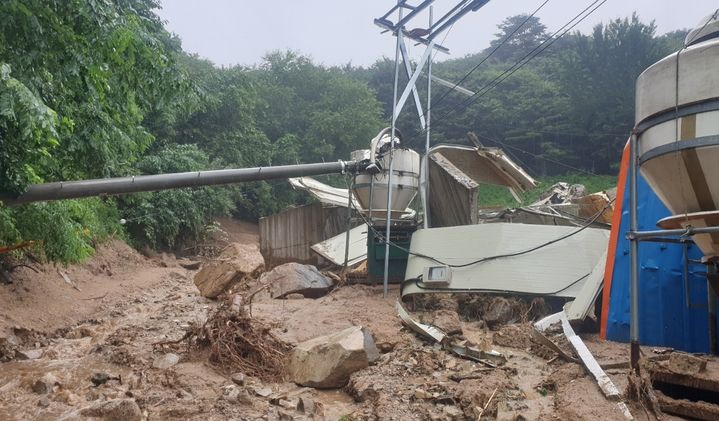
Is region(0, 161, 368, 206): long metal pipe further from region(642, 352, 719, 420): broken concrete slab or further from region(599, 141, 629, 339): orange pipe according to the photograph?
region(642, 352, 719, 420): broken concrete slab

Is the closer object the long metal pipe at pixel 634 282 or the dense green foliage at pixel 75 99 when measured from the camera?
the long metal pipe at pixel 634 282

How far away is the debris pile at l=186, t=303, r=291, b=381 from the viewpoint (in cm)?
629

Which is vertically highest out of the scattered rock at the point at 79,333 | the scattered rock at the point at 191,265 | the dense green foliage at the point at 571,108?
the dense green foliage at the point at 571,108

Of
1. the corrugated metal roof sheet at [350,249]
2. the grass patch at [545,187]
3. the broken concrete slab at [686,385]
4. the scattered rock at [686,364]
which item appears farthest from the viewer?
the grass patch at [545,187]

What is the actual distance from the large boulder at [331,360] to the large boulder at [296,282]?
4.01 m

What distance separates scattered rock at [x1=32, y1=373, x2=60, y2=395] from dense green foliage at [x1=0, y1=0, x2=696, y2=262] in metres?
2.04

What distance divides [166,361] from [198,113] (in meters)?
23.2

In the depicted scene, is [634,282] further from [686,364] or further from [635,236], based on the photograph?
[686,364]

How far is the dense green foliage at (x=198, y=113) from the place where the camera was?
561 cm

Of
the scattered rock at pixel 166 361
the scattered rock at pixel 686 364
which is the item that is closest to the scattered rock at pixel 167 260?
the scattered rock at pixel 166 361

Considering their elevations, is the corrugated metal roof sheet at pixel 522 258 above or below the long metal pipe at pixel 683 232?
below

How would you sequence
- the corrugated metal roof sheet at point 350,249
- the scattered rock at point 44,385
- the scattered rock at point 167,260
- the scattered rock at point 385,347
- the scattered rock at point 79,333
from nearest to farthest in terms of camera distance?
the scattered rock at point 44,385
the scattered rock at point 385,347
the scattered rock at point 79,333
the corrugated metal roof sheet at point 350,249
the scattered rock at point 167,260

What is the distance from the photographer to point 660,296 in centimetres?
631

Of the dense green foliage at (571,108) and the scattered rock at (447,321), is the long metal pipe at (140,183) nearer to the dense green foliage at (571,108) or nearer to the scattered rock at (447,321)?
the scattered rock at (447,321)
